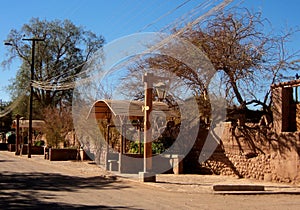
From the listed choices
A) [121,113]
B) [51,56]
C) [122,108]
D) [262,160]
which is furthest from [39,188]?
[51,56]

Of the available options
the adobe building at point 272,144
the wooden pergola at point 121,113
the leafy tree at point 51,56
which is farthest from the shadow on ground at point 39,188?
the leafy tree at point 51,56

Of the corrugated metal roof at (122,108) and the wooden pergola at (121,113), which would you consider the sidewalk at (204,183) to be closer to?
the wooden pergola at (121,113)

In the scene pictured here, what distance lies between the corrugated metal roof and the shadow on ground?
12.2ft

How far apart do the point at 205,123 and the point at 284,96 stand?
5266mm

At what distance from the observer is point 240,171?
727 inches

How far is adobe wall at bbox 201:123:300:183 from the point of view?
1572 centimetres

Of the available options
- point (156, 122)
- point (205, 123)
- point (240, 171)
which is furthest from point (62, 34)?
point (240, 171)

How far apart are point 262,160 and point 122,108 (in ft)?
23.2

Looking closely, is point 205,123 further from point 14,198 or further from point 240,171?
point 14,198

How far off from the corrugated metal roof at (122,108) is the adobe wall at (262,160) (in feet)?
12.9

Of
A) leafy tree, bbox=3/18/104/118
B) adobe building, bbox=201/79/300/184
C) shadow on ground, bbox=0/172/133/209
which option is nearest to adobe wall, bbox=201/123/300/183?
adobe building, bbox=201/79/300/184

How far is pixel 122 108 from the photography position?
20828mm

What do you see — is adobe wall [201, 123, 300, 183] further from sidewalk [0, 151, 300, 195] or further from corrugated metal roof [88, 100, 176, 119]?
corrugated metal roof [88, 100, 176, 119]

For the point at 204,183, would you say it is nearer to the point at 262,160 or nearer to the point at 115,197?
the point at 262,160
